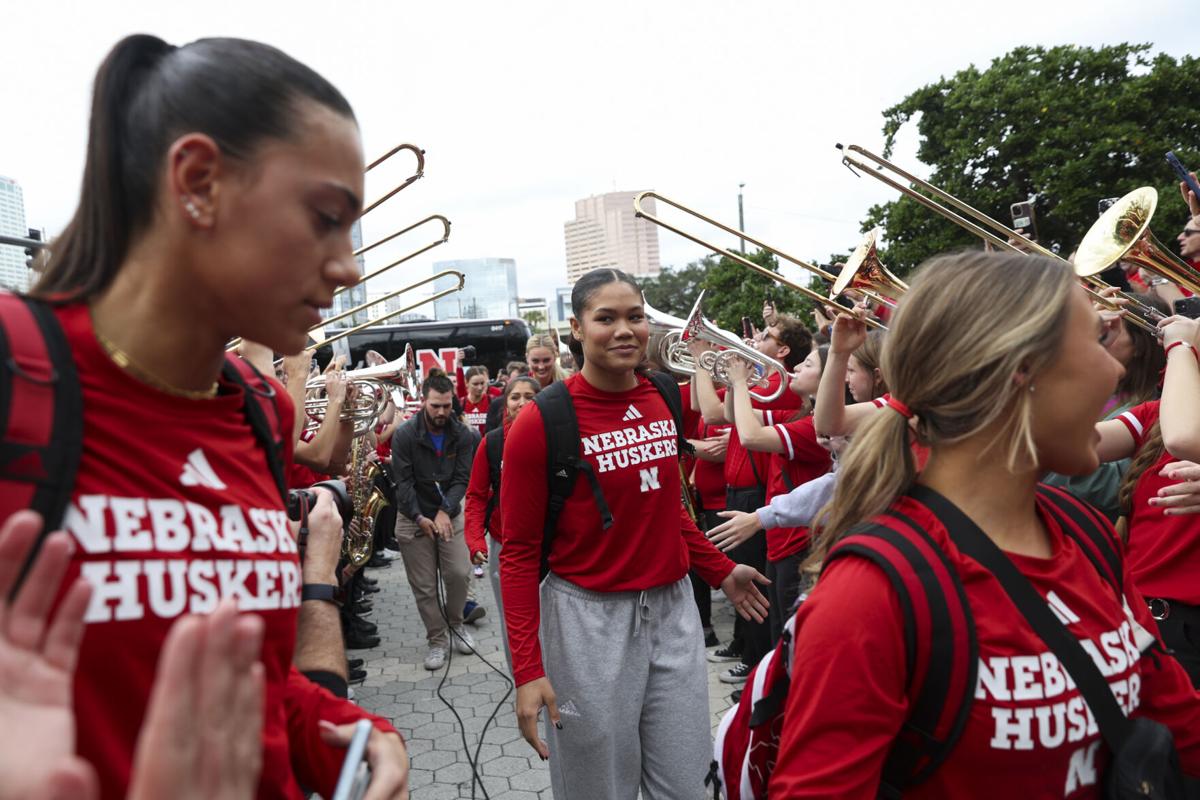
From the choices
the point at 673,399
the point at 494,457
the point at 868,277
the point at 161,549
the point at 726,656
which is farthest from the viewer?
the point at 726,656

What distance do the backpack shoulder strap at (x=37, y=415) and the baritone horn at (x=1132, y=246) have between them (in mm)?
3587

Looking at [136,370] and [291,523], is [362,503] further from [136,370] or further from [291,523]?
[136,370]

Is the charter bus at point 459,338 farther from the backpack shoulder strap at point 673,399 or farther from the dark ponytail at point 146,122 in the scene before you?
the dark ponytail at point 146,122

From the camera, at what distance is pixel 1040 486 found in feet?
6.35

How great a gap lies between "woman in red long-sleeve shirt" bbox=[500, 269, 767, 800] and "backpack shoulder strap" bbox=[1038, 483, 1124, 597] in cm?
166

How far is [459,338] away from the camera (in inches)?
996

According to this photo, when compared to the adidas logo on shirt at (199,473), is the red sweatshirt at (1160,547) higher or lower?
lower

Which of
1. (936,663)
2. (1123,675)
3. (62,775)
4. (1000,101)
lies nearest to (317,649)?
(62,775)

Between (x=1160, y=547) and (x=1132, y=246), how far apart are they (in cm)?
126

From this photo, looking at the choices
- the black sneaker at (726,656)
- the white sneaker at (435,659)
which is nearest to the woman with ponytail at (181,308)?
the black sneaker at (726,656)

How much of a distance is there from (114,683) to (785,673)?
1.25 metres

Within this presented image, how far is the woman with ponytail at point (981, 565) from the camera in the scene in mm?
1531

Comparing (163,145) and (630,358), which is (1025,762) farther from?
(630,358)

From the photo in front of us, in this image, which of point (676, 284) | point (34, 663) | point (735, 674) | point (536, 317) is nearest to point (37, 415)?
point (34, 663)
